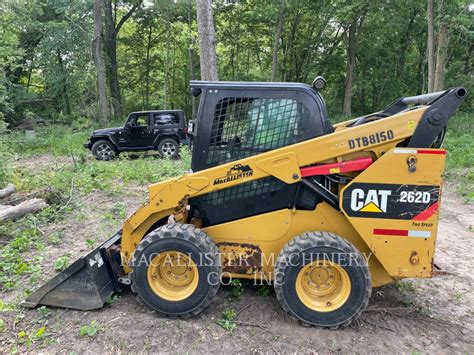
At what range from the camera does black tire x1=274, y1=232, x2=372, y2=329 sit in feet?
10.8

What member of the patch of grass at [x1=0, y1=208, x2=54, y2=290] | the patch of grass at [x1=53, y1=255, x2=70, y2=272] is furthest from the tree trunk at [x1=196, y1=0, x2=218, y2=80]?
the patch of grass at [x1=53, y1=255, x2=70, y2=272]

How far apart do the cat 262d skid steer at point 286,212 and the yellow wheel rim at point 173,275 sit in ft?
0.03

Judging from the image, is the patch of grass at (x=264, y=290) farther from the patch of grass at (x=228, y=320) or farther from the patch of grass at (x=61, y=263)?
the patch of grass at (x=61, y=263)

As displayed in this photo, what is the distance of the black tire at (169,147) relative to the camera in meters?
13.2

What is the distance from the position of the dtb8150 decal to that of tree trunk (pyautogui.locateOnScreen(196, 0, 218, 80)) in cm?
620

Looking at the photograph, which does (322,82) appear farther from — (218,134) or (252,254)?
(252,254)

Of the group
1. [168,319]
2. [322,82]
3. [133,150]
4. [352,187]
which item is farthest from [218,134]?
[133,150]

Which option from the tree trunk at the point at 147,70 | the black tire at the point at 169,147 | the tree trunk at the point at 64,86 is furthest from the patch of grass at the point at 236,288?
the tree trunk at the point at 147,70

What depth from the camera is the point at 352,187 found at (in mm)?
3340

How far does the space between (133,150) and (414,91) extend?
2351cm

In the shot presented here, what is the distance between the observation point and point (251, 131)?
143 inches

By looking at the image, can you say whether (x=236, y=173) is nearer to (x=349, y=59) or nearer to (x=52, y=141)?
(x=52, y=141)

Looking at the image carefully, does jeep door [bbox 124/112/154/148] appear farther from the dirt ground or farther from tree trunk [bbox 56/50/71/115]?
tree trunk [bbox 56/50/71/115]

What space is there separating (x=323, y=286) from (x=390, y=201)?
3.17 ft
